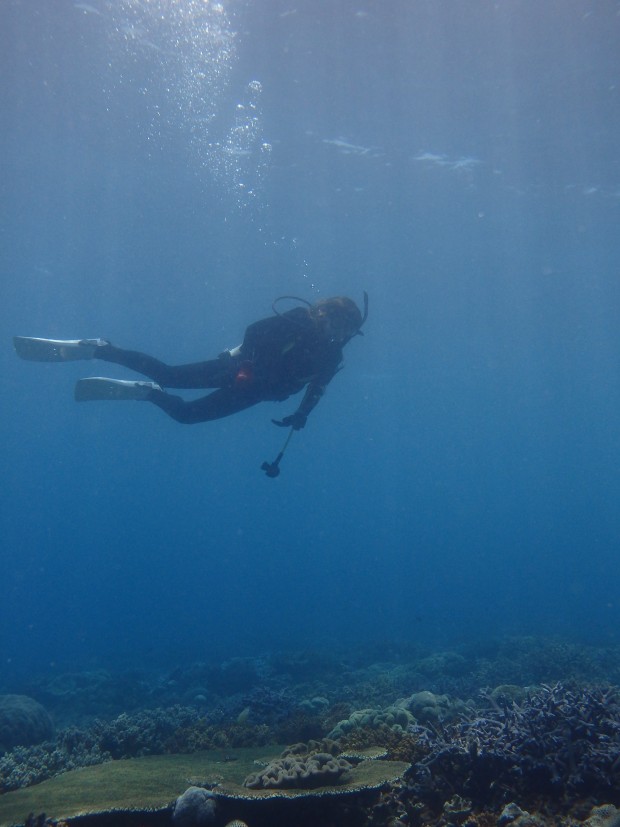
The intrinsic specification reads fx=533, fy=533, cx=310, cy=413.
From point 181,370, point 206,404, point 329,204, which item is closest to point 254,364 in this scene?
point 206,404

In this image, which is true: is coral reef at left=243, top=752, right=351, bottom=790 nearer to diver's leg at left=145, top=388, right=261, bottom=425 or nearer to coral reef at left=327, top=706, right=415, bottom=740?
coral reef at left=327, top=706, right=415, bottom=740

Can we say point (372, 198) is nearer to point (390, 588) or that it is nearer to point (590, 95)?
point (590, 95)

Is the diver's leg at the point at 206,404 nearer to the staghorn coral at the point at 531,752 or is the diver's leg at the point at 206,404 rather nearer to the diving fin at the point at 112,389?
the diving fin at the point at 112,389

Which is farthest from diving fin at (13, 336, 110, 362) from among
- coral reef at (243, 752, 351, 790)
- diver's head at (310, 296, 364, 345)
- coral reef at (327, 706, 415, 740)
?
coral reef at (243, 752, 351, 790)

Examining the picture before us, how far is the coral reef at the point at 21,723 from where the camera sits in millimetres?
9724

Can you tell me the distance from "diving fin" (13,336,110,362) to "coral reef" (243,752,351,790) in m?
7.58

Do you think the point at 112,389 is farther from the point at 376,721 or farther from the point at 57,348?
the point at 376,721

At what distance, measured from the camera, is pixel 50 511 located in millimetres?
142500

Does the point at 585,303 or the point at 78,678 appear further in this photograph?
the point at 585,303

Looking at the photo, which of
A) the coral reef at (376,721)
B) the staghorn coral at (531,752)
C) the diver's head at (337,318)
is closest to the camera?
the staghorn coral at (531,752)

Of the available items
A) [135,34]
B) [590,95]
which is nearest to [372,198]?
[590,95]

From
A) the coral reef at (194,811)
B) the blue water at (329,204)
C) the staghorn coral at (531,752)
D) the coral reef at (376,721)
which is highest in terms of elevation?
the blue water at (329,204)

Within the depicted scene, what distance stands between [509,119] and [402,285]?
1195cm

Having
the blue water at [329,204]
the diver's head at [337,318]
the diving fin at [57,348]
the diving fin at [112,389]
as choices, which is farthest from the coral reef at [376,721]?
the blue water at [329,204]
